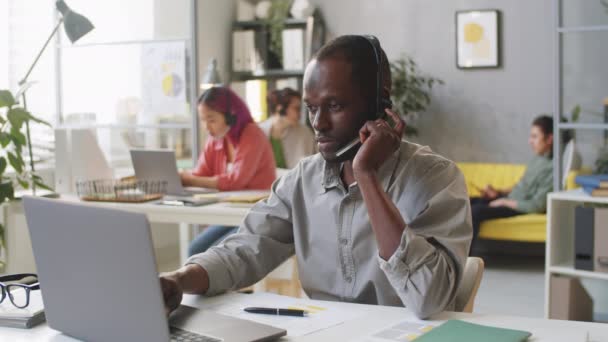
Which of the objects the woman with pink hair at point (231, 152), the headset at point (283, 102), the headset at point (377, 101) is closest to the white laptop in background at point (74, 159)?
the woman with pink hair at point (231, 152)

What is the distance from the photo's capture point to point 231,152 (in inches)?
164

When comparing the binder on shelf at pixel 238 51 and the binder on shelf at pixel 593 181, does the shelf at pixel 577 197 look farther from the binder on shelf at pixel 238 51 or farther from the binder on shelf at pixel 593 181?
the binder on shelf at pixel 238 51

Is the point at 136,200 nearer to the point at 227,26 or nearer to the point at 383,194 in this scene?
the point at 383,194

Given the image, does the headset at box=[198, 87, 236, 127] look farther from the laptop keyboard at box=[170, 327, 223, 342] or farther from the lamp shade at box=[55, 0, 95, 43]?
the laptop keyboard at box=[170, 327, 223, 342]

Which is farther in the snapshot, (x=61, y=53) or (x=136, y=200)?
(x=61, y=53)

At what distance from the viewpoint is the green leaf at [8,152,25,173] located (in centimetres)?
389

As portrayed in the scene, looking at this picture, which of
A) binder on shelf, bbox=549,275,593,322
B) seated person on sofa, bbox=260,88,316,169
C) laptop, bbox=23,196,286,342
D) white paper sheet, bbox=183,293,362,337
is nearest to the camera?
laptop, bbox=23,196,286,342

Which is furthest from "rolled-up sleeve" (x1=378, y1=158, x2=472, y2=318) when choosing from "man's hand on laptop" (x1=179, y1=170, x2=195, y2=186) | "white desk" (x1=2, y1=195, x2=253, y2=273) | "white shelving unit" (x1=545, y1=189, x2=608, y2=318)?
"man's hand on laptop" (x1=179, y1=170, x2=195, y2=186)

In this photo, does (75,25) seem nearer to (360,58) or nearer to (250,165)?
(250,165)

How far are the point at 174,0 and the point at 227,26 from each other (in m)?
2.27

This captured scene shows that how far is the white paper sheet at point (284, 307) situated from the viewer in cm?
145

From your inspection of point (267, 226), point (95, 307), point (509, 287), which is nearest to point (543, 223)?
point (509, 287)

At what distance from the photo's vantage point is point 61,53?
505cm

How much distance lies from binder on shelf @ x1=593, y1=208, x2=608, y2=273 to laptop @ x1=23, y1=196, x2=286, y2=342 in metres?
2.75
